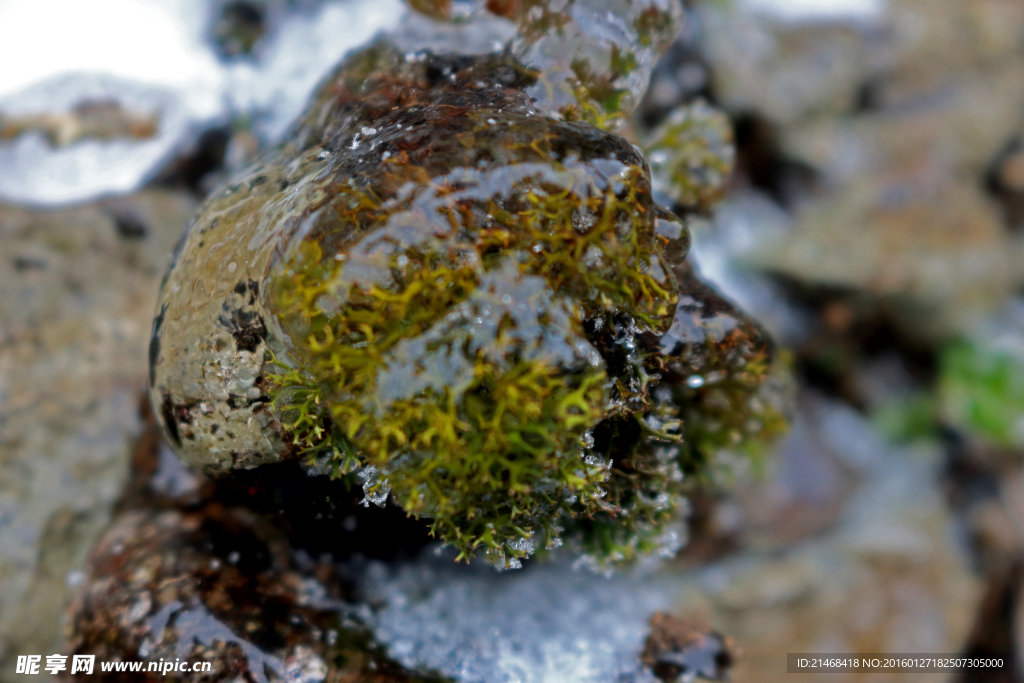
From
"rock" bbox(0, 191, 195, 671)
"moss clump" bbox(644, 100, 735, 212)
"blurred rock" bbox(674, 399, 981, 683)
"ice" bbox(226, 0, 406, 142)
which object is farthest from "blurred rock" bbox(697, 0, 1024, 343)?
"rock" bbox(0, 191, 195, 671)

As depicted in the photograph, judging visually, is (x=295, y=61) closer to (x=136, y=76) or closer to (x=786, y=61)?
(x=136, y=76)

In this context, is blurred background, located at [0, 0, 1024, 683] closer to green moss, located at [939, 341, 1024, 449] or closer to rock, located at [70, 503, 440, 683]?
green moss, located at [939, 341, 1024, 449]

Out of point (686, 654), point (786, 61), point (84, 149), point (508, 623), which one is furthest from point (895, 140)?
point (84, 149)

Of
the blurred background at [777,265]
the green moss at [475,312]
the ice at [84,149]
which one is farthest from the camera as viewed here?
the ice at [84,149]

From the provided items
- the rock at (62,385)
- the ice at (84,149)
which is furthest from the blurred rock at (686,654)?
the ice at (84,149)

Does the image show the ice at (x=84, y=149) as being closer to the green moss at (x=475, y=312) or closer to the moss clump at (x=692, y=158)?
the green moss at (x=475, y=312)

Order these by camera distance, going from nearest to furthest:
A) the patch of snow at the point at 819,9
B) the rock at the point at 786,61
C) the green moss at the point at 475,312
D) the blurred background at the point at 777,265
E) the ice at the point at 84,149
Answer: the green moss at the point at 475,312, the blurred background at the point at 777,265, the ice at the point at 84,149, the rock at the point at 786,61, the patch of snow at the point at 819,9

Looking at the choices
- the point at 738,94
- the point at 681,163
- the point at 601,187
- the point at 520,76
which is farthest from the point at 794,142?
the point at 601,187
